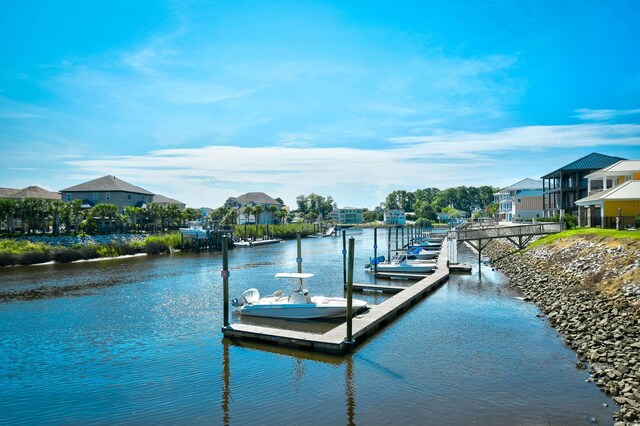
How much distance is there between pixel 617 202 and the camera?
1610 inches

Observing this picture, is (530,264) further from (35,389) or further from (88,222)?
(88,222)

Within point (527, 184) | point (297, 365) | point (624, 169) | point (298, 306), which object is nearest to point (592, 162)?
point (624, 169)

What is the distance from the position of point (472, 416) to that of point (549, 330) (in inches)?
429

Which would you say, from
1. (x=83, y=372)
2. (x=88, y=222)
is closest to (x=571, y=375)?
(x=83, y=372)

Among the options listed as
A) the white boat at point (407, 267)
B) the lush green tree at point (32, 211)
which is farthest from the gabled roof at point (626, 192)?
the lush green tree at point (32, 211)

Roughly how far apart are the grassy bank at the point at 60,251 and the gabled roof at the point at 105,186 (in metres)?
28.7

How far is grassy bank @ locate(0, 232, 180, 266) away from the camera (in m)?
55.4

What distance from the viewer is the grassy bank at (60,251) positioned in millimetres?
55447

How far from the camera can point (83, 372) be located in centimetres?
1742

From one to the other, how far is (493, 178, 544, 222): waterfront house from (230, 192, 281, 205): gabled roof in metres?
78.9

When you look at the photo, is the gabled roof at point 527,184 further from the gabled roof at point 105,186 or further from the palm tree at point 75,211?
the palm tree at point 75,211

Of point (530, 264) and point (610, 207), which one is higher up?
point (610, 207)

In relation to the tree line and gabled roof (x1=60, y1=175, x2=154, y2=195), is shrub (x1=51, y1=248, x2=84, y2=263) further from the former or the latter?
gabled roof (x1=60, y1=175, x2=154, y2=195)

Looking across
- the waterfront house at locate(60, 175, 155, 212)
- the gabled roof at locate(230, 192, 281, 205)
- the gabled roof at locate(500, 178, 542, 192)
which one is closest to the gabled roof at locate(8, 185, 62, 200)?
the waterfront house at locate(60, 175, 155, 212)
